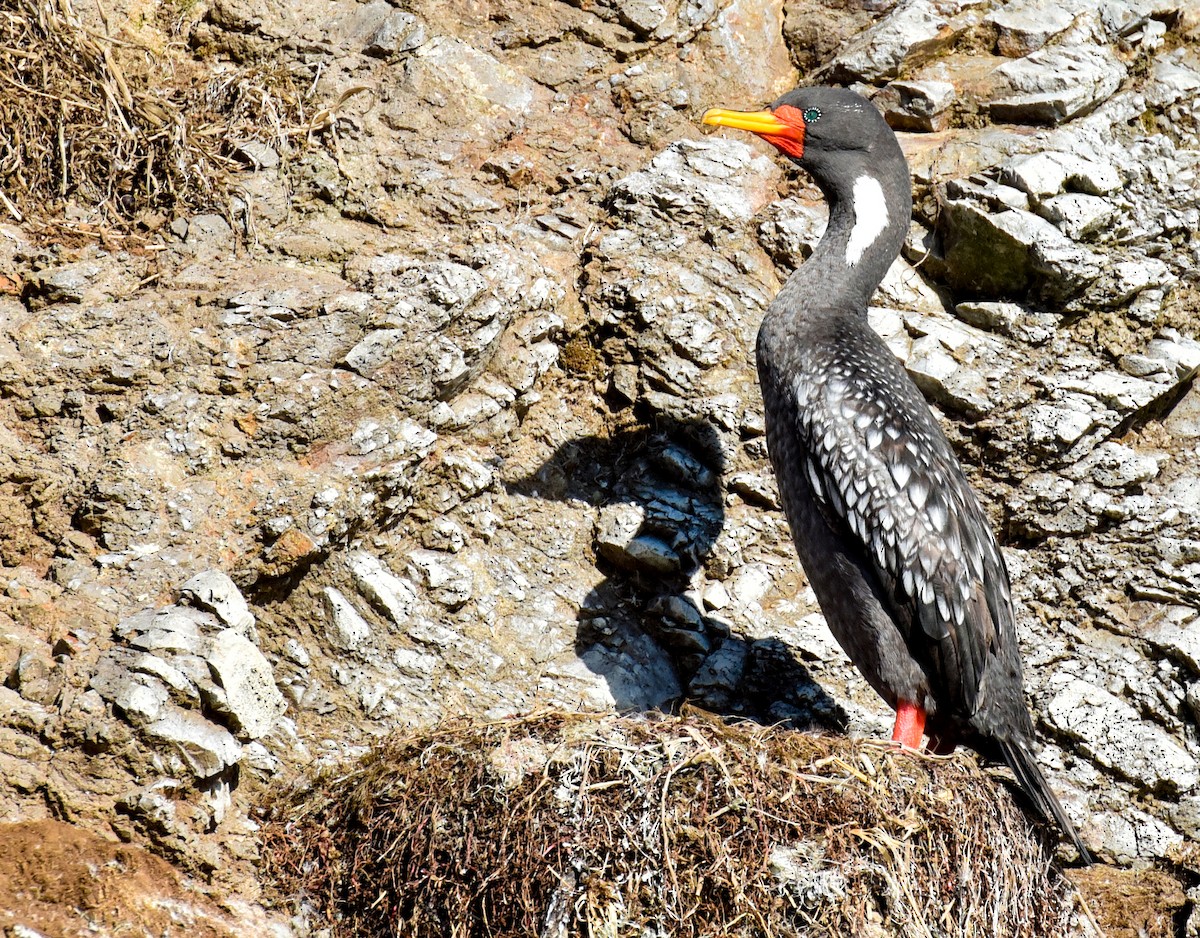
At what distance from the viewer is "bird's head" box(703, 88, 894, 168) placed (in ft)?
18.3

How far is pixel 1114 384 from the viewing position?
19.1 ft

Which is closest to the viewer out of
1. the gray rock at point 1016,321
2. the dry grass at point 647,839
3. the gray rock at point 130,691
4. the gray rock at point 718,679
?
the dry grass at point 647,839

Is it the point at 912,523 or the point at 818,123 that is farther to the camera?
the point at 818,123

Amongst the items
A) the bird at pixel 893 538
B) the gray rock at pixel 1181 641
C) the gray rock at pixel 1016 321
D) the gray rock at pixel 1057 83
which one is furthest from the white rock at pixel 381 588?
the gray rock at pixel 1057 83

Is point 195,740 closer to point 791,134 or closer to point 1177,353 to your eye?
point 791,134

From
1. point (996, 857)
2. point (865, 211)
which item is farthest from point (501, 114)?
point (996, 857)

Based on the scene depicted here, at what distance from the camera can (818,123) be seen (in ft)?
18.5

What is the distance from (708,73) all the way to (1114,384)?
9.33ft

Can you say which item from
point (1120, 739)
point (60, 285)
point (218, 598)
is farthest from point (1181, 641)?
point (60, 285)

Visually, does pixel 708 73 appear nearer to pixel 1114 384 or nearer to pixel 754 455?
pixel 754 455

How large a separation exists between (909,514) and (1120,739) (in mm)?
1495

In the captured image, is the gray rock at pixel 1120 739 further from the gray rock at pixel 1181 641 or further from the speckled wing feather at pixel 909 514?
the speckled wing feather at pixel 909 514

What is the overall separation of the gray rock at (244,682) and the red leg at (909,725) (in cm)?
247

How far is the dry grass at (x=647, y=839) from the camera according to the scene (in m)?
3.86
